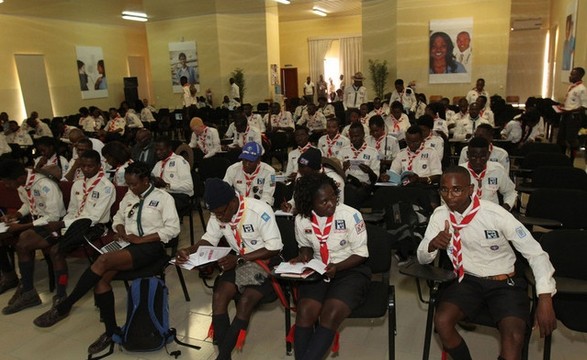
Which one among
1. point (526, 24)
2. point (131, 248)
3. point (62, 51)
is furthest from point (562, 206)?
point (62, 51)

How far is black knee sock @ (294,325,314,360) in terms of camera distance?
2.56 metres

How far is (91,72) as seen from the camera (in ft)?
54.6

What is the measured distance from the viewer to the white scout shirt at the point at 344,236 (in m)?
2.78

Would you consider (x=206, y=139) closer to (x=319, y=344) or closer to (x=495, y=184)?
(x=495, y=184)

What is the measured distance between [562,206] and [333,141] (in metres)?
3.12

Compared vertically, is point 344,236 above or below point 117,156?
below

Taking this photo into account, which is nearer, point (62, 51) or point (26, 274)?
→ point (26, 274)

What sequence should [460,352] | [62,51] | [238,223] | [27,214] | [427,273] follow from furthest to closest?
1. [62,51]
2. [27,214]
3. [238,223]
4. [427,273]
5. [460,352]

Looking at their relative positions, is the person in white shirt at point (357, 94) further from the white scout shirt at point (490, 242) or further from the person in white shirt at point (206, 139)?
the white scout shirt at point (490, 242)

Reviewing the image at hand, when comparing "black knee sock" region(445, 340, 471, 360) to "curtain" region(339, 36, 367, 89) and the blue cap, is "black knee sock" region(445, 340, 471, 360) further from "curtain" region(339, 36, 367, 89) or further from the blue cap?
"curtain" region(339, 36, 367, 89)

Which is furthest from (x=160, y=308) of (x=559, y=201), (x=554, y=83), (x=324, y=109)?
(x=554, y=83)

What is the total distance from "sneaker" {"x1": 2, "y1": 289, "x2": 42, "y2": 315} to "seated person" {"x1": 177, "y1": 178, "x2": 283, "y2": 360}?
1923 millimetres

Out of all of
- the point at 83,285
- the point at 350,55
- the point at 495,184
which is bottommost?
the point at 83,285

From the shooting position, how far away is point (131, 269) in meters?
3.30
